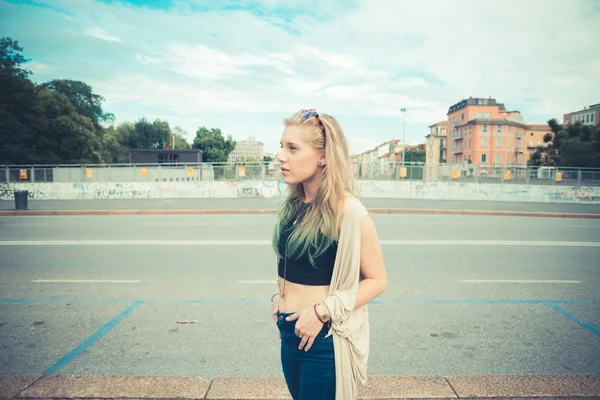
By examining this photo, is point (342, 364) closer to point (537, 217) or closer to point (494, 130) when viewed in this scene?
point (537, 217)

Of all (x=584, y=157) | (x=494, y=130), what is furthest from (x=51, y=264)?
(x=494, y=130)

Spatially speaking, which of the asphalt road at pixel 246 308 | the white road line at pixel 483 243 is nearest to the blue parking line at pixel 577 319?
the asphalt road at pixel 246 308

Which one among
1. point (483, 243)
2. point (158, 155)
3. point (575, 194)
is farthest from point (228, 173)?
point (158, 155)

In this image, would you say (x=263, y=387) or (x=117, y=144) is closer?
(x=263, y=387)

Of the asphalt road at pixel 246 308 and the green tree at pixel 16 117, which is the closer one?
the asphalt road at pixel 246 308

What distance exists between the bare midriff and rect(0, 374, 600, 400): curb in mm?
1315

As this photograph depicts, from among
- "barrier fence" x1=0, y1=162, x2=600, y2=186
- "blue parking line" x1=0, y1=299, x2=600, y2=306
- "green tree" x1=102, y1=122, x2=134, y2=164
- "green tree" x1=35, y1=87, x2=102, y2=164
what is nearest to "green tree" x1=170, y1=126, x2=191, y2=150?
"green tree" x1=102, y1=122, x2=134, y2=164

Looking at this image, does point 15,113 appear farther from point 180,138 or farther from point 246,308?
point 180,138

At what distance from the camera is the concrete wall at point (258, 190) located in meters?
20.2

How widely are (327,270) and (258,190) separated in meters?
20.1

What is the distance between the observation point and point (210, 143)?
235ft

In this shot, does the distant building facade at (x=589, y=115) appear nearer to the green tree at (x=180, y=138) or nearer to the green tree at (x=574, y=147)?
the green tree at (x=574, y=147)

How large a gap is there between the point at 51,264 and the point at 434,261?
684cm

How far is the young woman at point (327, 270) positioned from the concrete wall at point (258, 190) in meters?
18.6
